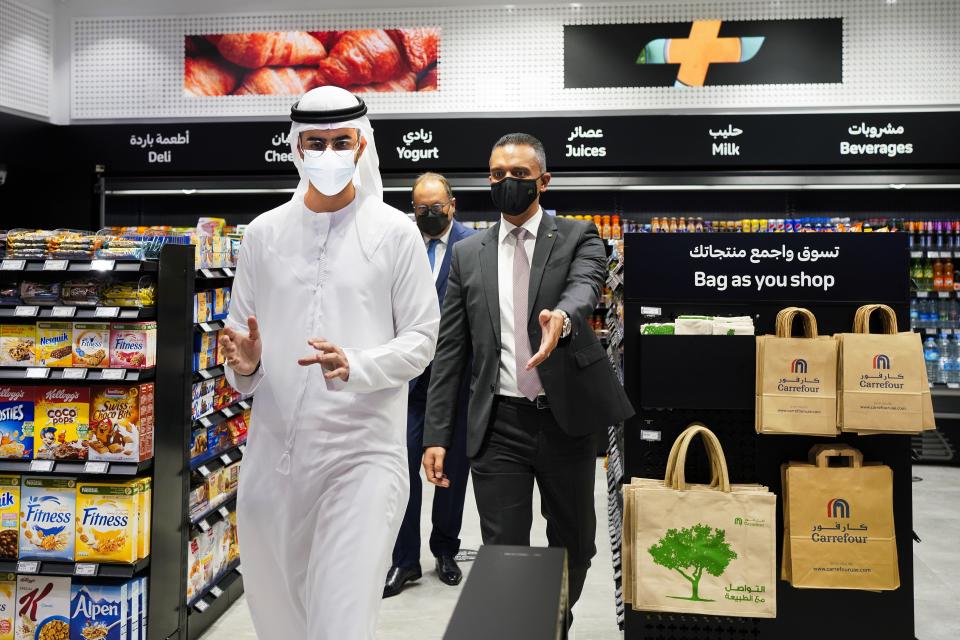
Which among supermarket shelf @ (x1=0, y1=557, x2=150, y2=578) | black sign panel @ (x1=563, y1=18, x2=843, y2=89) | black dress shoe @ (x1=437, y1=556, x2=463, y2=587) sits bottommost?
black dress shoe @ (x1=437, y1=556, x2=463, y2=587)

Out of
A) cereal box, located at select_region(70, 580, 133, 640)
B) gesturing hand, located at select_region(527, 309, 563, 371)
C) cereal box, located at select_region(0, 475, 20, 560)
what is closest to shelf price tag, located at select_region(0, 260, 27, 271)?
cereal box, located at select_region(0, 475, 20, 560)

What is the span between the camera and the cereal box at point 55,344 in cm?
332

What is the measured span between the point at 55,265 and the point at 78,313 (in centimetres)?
21

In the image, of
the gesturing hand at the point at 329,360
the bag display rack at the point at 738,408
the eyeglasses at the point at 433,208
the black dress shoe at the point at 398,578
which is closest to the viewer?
the gesturing hand at the point at 329,360

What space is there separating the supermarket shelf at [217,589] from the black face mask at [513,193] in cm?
207

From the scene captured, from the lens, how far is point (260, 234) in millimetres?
2398

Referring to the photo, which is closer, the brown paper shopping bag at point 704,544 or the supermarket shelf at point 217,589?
the brown paper shopping bag at point 704,544

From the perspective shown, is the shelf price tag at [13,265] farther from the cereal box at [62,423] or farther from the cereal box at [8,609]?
the cereal box at [8,609]

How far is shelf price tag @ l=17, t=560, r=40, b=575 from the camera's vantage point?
10.7ft

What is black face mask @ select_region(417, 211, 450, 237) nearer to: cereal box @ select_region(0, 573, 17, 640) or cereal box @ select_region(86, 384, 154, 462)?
cereal box @ select_region(86, 384, 154, 462)

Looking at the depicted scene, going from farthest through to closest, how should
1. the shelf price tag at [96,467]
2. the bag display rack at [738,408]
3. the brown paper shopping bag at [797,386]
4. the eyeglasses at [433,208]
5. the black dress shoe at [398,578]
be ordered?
1. the eyeglasses at [433,208]
2. the black dress shoe at [398,578]
3. the shelf price tag at [96,467]
4. the bag display rack at [738,408]
5. the brown paper shopping bag at [797,386]

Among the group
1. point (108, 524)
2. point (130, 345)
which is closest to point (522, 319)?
point (130, 345)

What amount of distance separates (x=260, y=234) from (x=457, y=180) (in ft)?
18.0

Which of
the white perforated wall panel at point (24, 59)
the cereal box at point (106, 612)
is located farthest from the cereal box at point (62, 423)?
the white perforated wall panel at point (24, 59)
